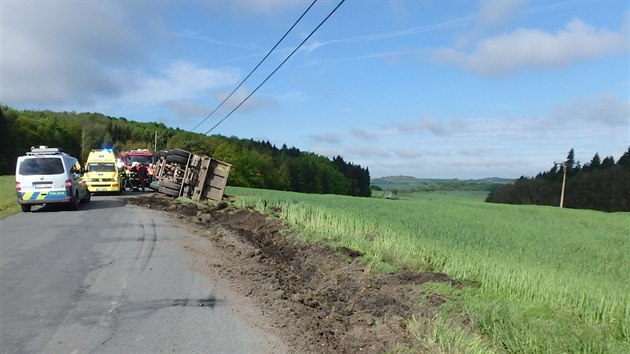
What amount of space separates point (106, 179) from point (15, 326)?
79.7 feet

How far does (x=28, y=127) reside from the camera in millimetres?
93188

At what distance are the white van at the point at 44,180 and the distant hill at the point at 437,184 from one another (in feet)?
362

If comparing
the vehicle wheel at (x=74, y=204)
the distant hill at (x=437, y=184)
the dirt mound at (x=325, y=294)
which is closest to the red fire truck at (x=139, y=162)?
the vehicle wheel at (x=74, y=204)

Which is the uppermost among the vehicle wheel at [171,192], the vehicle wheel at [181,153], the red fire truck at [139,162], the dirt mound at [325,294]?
the vehicle wheel at [181,153]

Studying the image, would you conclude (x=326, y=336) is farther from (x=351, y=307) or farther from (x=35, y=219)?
(x=35, y=219)

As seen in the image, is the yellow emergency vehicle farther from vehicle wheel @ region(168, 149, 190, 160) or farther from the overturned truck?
vehicle wheel @ region(168, 149, 190, 160)

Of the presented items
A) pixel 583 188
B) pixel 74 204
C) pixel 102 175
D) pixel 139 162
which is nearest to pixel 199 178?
pixel 74 204

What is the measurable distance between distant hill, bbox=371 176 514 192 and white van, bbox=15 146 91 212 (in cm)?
11047

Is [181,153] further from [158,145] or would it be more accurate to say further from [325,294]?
[158,145]

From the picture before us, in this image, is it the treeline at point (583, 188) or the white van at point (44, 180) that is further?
the treeline at point (583, 188)

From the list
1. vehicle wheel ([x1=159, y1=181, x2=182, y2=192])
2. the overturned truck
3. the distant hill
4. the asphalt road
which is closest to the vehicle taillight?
the overturned truck

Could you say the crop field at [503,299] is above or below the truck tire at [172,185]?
below

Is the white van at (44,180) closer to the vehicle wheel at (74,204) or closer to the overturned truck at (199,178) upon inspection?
the vehicle wheel at (74,204)

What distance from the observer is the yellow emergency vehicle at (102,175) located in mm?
28734
